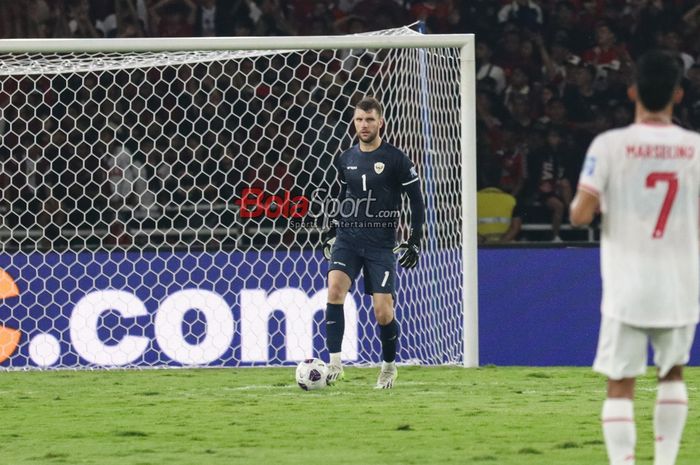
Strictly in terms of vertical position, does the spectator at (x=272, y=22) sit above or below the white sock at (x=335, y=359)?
above

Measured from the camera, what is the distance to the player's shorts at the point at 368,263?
28.6ft

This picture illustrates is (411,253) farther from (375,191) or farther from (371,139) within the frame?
(371,139)

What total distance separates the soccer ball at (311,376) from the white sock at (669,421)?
3.94 metres

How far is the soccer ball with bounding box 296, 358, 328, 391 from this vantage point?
28.2 ft

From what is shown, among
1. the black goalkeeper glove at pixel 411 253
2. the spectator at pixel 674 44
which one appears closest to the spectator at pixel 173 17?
the spectator at pixel 674 44

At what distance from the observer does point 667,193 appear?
4.74m

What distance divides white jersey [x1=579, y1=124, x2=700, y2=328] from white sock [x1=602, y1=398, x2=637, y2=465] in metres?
0.30

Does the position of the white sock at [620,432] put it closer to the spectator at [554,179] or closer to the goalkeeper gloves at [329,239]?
the goalkeeper gloves at [329,239]

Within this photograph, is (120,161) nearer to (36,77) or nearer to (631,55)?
(36,77)

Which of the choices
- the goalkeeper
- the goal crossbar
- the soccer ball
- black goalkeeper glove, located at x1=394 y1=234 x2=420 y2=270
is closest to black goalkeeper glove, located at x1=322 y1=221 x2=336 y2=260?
the goalkeeper

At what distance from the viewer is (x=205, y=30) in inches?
554

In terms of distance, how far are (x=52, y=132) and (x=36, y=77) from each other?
496 mm

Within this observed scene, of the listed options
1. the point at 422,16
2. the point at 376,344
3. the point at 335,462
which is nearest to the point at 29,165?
the point at 376,344

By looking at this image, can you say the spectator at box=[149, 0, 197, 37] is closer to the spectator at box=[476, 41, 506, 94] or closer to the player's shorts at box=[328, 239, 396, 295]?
the spectator at box=[476, 41, 506, 94]
